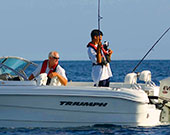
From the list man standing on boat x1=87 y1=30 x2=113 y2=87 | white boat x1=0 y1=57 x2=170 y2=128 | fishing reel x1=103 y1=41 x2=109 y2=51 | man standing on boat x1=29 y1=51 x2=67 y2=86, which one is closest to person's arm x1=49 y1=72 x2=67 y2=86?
man standing on boat x1=29 y1=51 x2=67 y2=86

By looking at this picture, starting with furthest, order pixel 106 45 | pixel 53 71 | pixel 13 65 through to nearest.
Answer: pixel 13 65, pixel 106 45, pixel 53 71

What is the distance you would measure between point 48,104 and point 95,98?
0.69 metres

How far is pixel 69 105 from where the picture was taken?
781 centimetres

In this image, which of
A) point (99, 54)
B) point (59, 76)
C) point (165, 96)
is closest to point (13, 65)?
point (59, 76)

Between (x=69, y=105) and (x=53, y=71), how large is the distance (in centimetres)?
71

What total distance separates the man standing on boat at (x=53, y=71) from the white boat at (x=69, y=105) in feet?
1.06

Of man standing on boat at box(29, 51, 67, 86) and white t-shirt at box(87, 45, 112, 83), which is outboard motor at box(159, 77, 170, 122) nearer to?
white t-shirt at box(87, 45, 112, 83)

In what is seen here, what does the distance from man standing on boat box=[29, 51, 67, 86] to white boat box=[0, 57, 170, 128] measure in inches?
12.7

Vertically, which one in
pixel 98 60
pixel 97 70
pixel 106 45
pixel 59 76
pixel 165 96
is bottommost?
pixel 165 96

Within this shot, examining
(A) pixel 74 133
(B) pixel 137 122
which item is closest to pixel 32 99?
(A) pixel 74 133

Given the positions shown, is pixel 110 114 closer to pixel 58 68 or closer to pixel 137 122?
pixel 137 122

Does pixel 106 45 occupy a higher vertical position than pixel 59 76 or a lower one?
higher

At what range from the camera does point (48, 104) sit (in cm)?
783

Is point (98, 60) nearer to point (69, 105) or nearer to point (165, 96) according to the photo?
point (69, 105)
